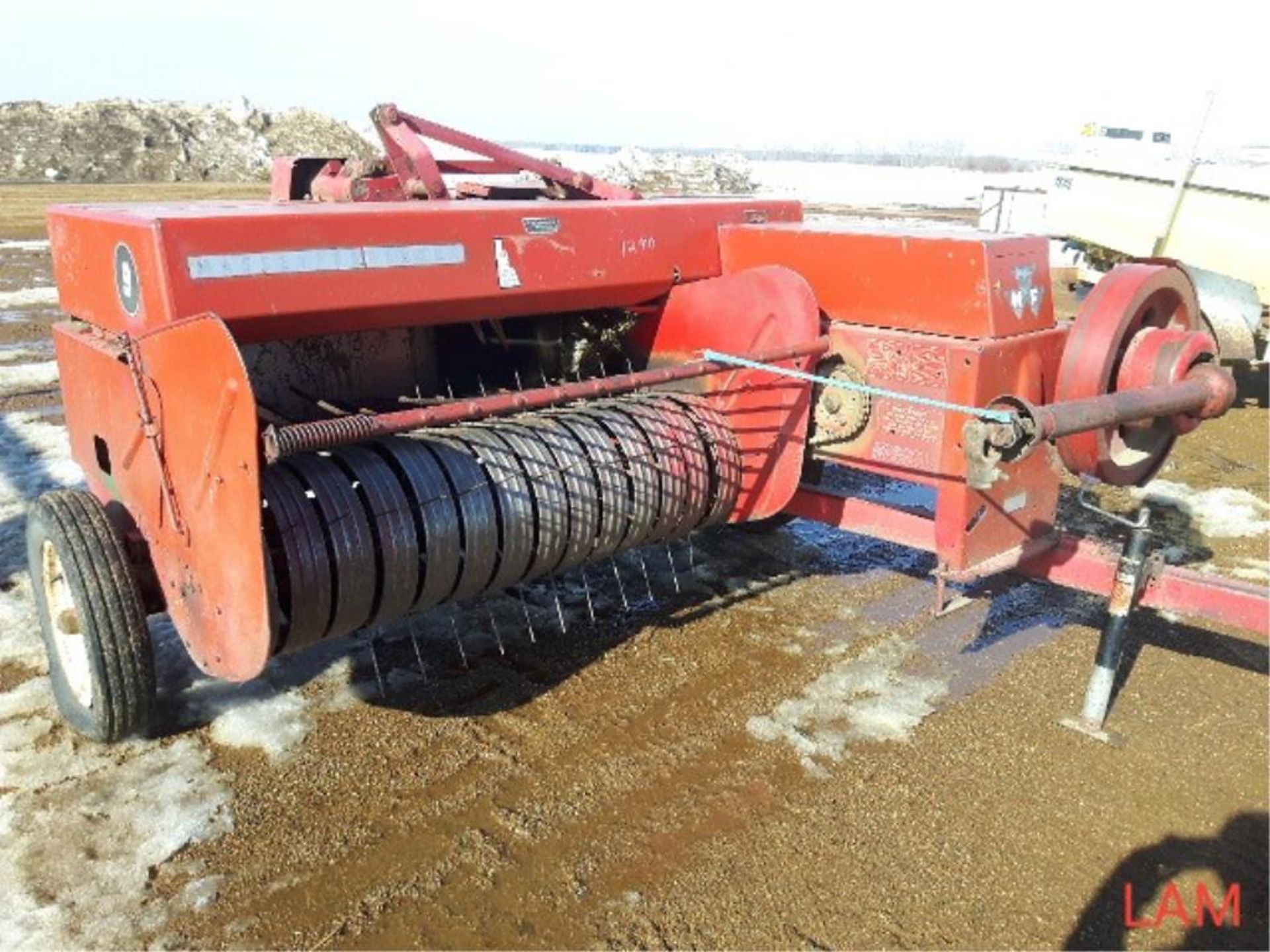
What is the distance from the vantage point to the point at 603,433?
337 centimetres

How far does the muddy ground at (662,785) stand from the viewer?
2354 mm

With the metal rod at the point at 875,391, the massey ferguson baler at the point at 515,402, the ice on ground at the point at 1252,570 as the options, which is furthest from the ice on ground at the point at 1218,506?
the metal rod at the point at 875,391

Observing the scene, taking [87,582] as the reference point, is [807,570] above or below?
below

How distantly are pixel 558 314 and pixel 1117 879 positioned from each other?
2.63m

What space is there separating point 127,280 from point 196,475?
2.24 ft

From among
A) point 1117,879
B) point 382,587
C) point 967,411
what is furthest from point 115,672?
point 1117,879

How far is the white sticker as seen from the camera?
3.23 m

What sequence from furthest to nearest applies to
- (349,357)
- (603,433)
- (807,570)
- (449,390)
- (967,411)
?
1. (807,570)
2. (449,390)
3. (349,357)
4. (603,433)
5. (967,411)

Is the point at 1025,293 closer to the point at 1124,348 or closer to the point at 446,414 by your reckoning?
the point at 1124,348

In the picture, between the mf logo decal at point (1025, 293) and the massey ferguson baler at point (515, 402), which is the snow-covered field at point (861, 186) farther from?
the mf logo decal at point (1025, 293)

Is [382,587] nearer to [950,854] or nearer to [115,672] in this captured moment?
[115,672]

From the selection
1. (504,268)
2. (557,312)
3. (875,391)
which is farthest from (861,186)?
(875,391)

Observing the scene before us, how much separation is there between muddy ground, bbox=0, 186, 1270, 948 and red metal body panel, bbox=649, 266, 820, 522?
2.00ft

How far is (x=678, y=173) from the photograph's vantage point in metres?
31.3
